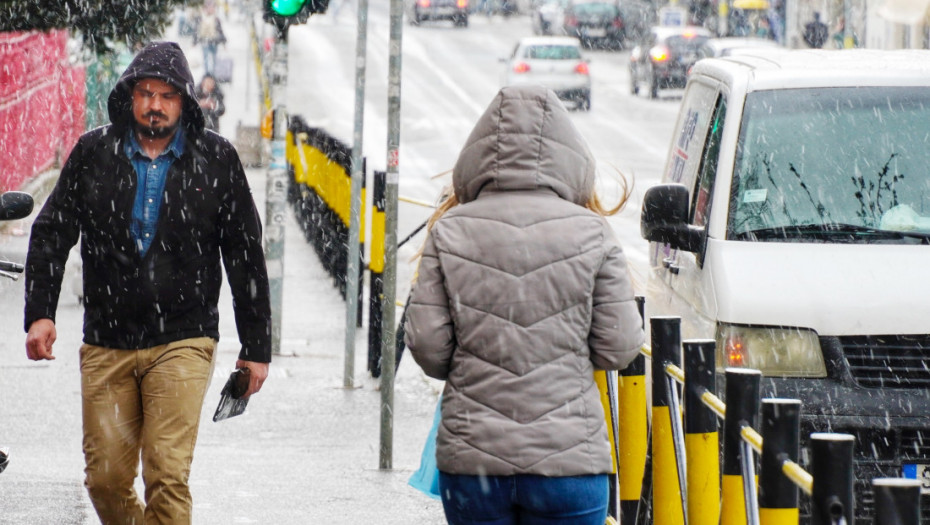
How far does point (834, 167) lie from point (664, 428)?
6.02ft

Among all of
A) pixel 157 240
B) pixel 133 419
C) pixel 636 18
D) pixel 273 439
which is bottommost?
pixel 273 439

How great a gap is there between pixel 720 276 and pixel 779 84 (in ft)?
3.52

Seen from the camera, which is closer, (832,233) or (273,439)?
(832,233)

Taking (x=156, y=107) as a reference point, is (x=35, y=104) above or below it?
below

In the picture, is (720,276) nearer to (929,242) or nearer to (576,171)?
(929,242)

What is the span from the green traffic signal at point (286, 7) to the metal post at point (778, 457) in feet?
21.6

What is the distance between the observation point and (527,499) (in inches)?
153

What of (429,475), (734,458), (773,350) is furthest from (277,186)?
(734,458)

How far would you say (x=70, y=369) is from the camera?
10.9 m

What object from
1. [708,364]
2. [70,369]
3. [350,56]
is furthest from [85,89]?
[350,56]

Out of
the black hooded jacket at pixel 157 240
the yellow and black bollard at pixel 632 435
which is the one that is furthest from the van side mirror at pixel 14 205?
the yellow and black bollard at pixel 632 435

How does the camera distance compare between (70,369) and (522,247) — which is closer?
(522,247)

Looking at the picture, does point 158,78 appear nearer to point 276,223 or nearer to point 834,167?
point 834,167

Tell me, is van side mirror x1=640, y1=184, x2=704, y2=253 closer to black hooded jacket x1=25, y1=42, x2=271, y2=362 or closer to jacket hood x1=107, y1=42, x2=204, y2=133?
black hooded jacket x1=25, y1=42, x2=271, y2=362
